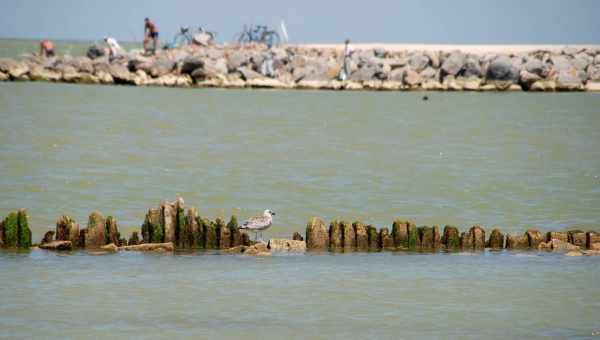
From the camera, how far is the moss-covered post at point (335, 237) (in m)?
18.9

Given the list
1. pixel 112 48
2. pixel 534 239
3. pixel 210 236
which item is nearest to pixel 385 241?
pixel 534 239

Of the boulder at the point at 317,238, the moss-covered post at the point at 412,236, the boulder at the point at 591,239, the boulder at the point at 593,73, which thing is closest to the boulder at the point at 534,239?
the boulder at the point at 591,239

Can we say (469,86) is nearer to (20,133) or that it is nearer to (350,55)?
(350,55)

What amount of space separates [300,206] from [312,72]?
50.3 m

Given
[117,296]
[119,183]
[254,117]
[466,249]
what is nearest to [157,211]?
[117,296]

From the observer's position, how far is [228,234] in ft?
61.8

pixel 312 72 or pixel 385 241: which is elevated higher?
pixel 312 72

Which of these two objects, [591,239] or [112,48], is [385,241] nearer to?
[591,239]

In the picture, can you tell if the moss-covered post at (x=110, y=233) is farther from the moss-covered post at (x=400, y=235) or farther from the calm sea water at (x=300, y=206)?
the moss-covered post at (x=400, y=235)

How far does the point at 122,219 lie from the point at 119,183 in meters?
5.59

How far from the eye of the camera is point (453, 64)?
240 ft

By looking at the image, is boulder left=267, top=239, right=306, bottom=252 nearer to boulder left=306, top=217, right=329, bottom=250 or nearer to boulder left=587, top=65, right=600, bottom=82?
boulder left=306, top=217, right=329, bottom=250

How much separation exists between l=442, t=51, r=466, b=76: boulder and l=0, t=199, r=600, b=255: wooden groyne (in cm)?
5403

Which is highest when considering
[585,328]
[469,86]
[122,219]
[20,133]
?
[469,86]
